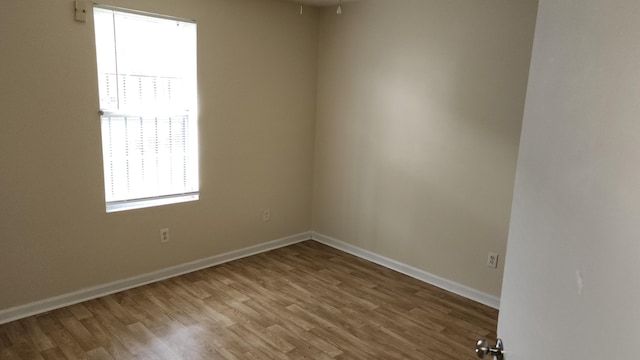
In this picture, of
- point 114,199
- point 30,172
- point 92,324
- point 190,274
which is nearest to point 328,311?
point 190,274

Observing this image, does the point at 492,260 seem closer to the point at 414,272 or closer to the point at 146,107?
the point at 414,272

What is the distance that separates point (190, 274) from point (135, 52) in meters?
1.82

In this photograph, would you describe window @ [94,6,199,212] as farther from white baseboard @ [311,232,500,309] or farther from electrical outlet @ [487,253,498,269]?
electrical outlet @ [487,253,498,269]

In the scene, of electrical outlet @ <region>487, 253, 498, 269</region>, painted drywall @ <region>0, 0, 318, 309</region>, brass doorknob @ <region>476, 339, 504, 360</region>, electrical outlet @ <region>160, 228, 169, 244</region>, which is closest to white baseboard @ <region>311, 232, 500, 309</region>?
electrical outlet @ <region>487, 253, 498, 269</region>

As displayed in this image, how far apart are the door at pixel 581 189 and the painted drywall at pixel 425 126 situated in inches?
93.8

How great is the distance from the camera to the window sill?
3.28m

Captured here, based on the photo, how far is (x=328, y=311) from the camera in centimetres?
317

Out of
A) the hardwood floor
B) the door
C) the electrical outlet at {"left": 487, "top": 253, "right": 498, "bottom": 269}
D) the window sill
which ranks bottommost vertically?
the hardwood floor

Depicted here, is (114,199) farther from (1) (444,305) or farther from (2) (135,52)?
(1) (444,305)

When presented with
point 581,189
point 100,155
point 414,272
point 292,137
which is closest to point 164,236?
point 100,155

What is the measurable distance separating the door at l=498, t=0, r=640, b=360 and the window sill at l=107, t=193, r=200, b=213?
119 inches

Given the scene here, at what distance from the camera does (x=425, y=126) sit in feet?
11.8

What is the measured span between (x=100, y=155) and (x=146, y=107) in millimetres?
504

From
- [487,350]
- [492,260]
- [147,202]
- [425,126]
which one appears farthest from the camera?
[425,126]
